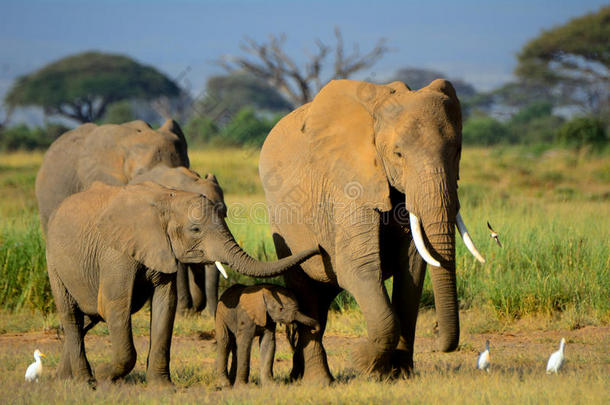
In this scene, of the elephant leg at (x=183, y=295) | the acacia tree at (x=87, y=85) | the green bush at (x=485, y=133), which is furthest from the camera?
the acacia tree at (x=87, y=85)

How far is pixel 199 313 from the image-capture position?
31.4 ft

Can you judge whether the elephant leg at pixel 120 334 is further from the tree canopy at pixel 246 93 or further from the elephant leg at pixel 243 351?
the tree canopy at pixel 246 93

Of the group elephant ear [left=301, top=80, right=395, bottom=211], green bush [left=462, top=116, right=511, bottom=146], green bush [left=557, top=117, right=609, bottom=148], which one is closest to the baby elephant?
elephant ear [left=301, top=80, right=395, bottom=211]

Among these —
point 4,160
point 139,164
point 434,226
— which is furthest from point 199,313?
point 4,160

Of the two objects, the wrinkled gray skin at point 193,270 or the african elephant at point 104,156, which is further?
the african elephant at point 104,156

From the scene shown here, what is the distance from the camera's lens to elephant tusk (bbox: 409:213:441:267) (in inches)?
221

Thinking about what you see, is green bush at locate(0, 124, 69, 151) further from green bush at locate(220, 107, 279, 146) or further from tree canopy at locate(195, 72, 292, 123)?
tree canopy at locate(195, 72, 292, 123)

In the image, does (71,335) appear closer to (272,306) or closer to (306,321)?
(272,306)

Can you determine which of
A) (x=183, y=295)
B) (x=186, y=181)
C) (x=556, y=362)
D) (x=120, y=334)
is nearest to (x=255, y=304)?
(x=120, y=334)

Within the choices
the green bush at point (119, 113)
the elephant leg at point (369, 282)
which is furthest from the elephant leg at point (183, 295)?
the green bush at point (119, 113)

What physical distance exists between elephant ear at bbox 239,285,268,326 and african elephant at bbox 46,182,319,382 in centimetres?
28

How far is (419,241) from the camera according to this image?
5617 millimetres

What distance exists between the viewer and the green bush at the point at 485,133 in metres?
33.5

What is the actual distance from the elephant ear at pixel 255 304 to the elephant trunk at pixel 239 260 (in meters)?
0.27
